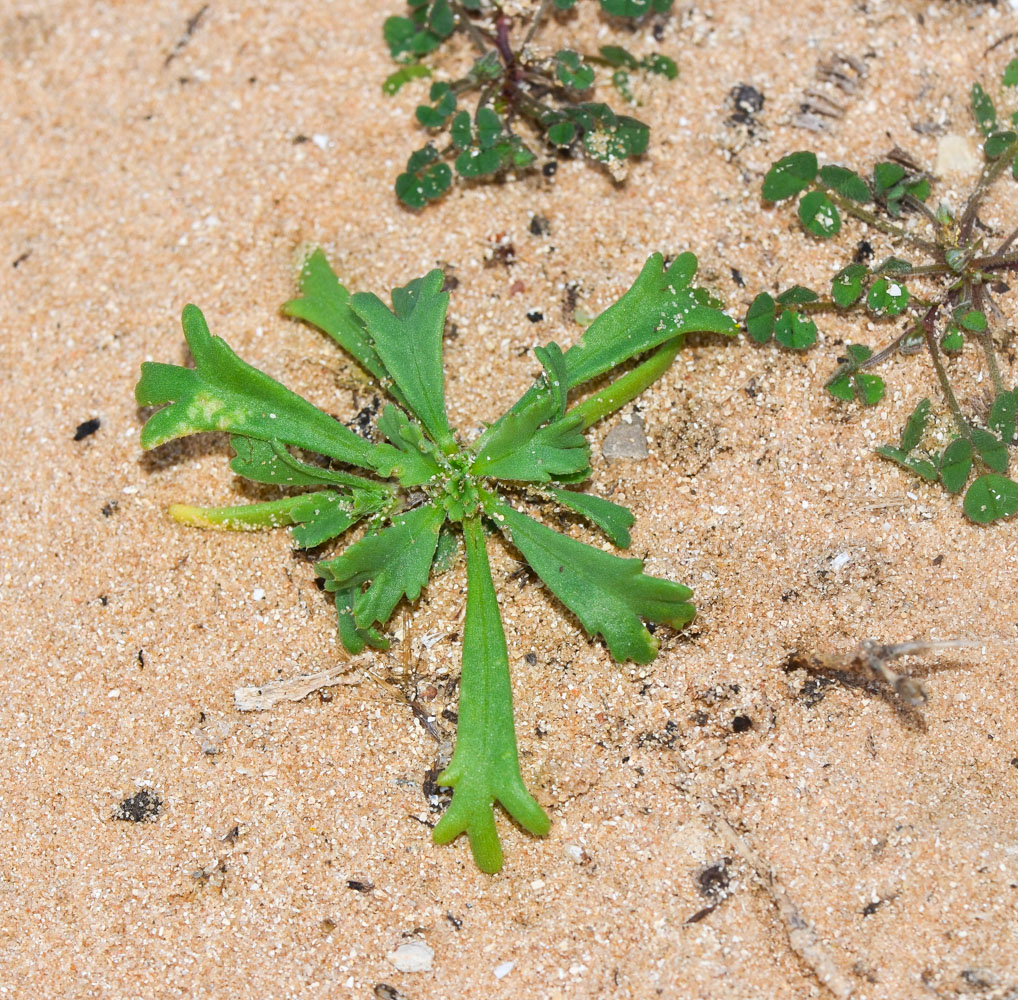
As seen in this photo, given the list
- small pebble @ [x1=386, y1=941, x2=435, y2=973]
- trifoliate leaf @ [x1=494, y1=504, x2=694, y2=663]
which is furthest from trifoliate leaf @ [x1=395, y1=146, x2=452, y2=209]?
small pebble @ [x1=386, y1=941, x2=435, y2=973]

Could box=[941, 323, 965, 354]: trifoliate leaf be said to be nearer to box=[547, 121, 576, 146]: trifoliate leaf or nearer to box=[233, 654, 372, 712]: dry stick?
box=[547, 121, 576, 146]: trifoliate leaf

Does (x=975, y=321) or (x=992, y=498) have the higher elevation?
(x=975, y=321)

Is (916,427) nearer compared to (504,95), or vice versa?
(916,427)

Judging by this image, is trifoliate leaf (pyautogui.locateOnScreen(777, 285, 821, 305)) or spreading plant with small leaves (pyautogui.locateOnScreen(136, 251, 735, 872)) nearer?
spreading plant with small leaves (pyautogui.locateOnScreen(136, 251, 735, 872))

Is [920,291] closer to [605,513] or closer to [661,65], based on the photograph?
[661,65]

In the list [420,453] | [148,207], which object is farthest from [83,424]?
[420,453]

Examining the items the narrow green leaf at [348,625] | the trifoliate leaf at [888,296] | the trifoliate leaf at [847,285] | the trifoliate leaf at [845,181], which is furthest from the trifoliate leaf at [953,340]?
the narrow green leaf at [348,625]

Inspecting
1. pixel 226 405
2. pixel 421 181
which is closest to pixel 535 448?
pixel 226 405
